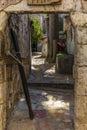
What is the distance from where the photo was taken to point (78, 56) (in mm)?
4320

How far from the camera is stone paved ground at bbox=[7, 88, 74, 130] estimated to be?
5480mm

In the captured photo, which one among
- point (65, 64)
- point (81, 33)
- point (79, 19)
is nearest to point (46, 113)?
point (81, 33)

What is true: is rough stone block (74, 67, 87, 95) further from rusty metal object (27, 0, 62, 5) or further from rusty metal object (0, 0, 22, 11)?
rusty metal object (0, 0, 22, 11)

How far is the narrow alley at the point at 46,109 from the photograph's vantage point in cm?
552

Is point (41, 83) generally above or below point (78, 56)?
below

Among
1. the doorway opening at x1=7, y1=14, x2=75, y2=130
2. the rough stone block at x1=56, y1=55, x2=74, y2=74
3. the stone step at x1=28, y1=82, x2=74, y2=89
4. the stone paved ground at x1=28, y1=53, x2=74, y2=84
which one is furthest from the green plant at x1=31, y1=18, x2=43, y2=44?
the stone step at x1=28, y1=82, x2=74, y2=89

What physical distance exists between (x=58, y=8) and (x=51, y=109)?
2956mm

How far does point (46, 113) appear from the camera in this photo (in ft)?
20.6

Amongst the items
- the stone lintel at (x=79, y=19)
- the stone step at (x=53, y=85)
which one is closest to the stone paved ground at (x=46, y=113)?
the stone step at (x=53, y=85)

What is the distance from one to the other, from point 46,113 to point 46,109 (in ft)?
1.00

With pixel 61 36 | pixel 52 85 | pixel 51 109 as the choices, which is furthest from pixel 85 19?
pixel 61 36

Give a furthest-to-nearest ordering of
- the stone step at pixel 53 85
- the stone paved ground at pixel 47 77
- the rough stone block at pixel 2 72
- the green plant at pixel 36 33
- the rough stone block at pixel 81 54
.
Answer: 1. the green plant at pixel 36 33
2. the stone paved ground at pixel 47 77
3. the stone step at pixel 53 85
4. the rough stone block at pixel 2 72
5. the rough stone block at pixel 81 54

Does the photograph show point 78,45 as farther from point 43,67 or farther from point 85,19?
point 43,67

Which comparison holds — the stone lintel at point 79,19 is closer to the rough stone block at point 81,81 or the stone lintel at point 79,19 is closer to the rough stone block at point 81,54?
the rough stone block at point 81,54
